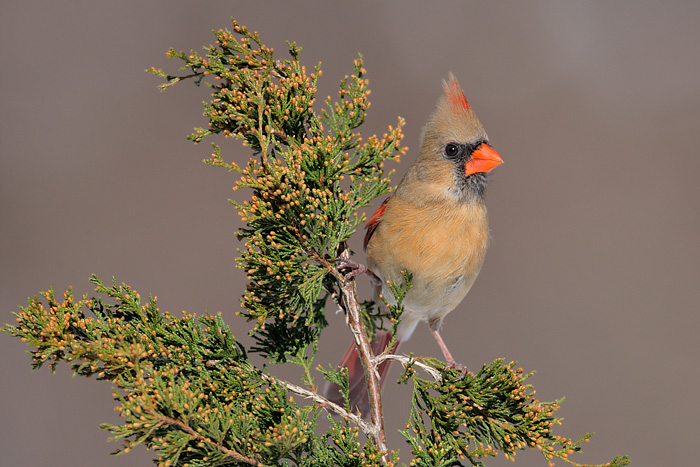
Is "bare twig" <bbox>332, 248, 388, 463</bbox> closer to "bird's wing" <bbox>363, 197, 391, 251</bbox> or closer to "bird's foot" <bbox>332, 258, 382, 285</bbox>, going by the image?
"bird's foot" <bbox>332, 258, 382, 285</bbox>

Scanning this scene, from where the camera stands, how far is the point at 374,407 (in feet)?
4.24

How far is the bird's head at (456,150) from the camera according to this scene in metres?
1.74

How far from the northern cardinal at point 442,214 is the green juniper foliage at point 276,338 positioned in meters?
0.34

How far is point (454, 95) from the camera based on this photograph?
1733mm

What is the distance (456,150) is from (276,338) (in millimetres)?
783

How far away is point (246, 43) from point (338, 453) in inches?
39.2

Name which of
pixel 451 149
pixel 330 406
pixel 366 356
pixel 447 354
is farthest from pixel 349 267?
pixel 447 354

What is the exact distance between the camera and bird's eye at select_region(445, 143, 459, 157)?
1767 millimetres

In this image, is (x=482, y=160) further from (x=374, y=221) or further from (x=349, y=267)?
(x=349, y=267)

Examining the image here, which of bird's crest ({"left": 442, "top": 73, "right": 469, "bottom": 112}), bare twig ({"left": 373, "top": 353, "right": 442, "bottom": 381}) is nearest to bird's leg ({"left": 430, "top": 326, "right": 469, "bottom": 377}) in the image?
bare twig ({"left": 373, "top": 353, "right": 442, "bottom": 381})

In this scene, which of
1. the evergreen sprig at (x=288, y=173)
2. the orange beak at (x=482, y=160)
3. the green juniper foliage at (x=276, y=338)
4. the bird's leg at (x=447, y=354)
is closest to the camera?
the green juniper foliage at (x=276, y=338)

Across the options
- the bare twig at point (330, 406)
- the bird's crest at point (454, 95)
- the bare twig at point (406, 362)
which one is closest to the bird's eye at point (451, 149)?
the bird's crest at point (454, 95)

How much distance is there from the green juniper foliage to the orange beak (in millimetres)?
421

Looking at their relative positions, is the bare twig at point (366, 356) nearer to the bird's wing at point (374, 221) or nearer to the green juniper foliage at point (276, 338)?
the green juniper foliage at point (276, 338)
